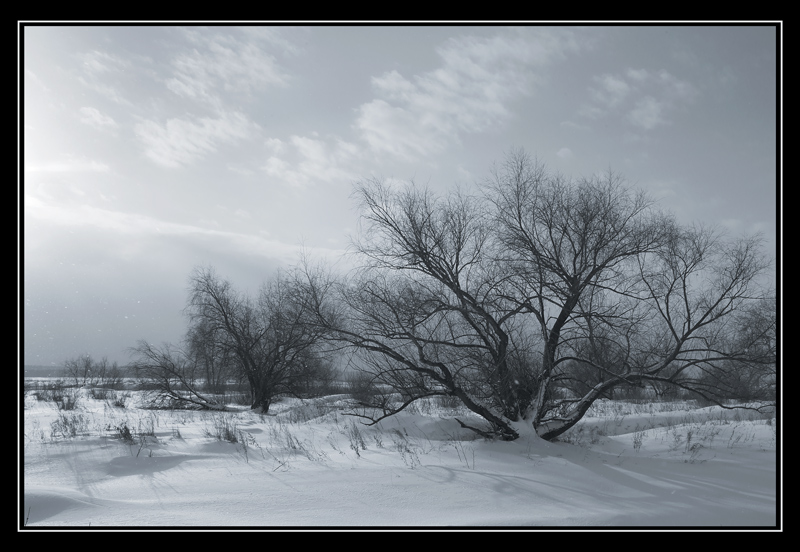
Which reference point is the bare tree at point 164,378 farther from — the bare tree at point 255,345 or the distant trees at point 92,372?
the distant trees at point 92,372

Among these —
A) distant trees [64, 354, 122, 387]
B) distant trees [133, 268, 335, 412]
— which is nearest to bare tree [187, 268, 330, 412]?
distant trees [133, 268, 335, 412]

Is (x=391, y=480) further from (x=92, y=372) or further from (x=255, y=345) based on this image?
(x=92, y=372)

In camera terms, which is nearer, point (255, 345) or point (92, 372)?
point (255, 345)

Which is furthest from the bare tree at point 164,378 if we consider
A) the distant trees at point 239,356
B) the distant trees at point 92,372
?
the distant trees at point 92,372

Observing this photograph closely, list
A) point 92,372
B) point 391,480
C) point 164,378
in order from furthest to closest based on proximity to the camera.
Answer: point 92,372 → point 164,378 → point 391,480

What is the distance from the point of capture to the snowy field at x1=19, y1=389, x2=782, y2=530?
502 cm

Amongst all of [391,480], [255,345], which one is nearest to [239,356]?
[255,345]

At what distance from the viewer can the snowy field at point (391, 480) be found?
16.5 ft

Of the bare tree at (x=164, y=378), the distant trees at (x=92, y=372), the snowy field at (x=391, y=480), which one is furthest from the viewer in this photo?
the distant trees at (x=92, y=372)

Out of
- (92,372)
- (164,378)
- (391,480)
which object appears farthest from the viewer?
(92,372)

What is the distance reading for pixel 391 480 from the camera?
656 centimetres
